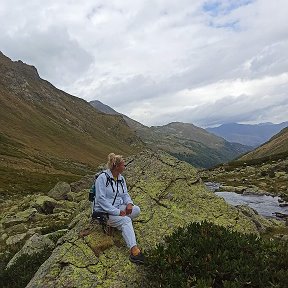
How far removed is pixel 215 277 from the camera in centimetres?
1062

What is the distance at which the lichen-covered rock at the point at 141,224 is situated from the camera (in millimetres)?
11594

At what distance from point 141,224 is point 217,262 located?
3.82m

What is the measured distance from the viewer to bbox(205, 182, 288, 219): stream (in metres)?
37.8

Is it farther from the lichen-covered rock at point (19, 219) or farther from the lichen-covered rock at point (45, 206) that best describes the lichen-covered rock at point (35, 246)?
the lichen-covered rock at point (45, 206)

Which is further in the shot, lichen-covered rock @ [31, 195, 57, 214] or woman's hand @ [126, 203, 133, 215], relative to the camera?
lichen-covered rock @ [31, 195, 57, 214]

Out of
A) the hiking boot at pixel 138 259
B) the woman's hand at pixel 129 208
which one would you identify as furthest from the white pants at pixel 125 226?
the hiking boot at pixel 138 259

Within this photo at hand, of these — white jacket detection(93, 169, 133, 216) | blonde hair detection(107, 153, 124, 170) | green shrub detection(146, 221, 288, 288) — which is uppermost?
blonde hair detection(107, 153, 124, 170)

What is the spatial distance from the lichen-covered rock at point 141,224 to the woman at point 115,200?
639mm

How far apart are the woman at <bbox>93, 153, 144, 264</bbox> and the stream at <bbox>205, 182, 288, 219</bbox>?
23.1 m

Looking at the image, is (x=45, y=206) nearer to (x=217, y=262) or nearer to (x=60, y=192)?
(x=60, y=192)

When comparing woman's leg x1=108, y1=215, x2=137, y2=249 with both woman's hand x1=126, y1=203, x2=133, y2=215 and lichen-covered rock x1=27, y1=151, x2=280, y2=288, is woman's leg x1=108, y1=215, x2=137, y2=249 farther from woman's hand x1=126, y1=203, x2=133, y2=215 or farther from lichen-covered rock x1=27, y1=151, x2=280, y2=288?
lichen-covered rock x1=27, y1=151, x2=280, y2=288

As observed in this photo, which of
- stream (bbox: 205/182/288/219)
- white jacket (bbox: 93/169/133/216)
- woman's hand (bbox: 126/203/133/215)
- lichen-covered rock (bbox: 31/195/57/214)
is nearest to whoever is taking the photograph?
white jacket (bbox: 93/169/133/216)

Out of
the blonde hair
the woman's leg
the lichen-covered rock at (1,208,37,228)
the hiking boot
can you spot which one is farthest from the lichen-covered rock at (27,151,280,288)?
the lichen-covered rock at (1,208,37,228)

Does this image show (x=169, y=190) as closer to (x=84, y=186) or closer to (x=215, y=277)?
(x=215, y=277)
